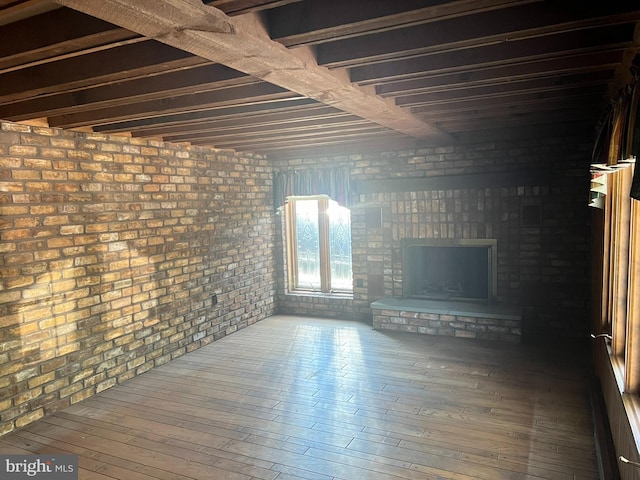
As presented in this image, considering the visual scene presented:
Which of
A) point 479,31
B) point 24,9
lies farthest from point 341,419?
point 24,9

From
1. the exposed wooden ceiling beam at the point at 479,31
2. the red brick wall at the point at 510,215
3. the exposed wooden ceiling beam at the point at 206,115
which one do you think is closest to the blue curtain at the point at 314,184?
the red brick wall at the point at 510,215

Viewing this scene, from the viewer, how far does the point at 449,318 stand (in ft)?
16.7

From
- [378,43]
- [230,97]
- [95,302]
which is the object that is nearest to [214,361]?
[95,302]

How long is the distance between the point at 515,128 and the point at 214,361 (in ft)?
13.3

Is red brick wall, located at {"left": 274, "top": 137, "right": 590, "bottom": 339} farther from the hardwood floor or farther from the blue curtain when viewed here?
the hardwood floor

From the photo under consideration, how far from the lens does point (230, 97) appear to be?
9.36ft

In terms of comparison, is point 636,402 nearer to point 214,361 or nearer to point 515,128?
point 515,128

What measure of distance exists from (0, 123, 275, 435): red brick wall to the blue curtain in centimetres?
67

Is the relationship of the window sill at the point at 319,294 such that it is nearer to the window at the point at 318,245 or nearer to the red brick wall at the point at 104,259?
the window at the point at 318,245

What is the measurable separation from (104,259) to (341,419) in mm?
2554

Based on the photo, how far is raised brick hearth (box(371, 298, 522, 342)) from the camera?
189 inches

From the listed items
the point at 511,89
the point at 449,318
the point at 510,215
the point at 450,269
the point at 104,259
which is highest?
the point at 511,89

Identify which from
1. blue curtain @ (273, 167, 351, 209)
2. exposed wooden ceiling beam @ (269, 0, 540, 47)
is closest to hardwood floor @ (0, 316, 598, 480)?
blue curtain @ (273, 167, 351, 209)

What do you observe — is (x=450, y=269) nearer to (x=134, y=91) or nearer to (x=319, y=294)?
(x=319, y=294)
